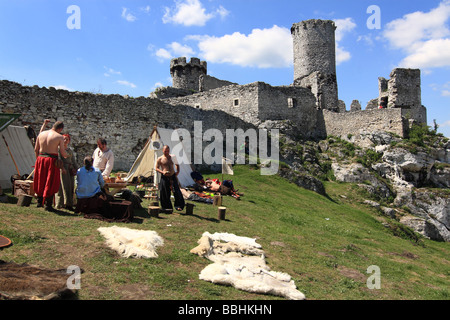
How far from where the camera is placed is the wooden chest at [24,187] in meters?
8.73

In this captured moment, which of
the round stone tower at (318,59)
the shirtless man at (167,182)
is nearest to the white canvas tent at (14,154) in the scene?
the shirtless man at (167,182)

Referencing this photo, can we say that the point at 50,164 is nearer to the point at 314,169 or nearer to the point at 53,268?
the point at 53,268

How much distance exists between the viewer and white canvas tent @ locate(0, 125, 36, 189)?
11.0 meters

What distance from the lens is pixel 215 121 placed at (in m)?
22.7

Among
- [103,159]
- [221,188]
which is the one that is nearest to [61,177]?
[103,159]

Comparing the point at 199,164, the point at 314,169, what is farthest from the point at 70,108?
the point at 314,169

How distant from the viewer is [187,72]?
36.5m

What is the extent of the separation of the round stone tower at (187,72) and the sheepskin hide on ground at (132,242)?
3130 cm

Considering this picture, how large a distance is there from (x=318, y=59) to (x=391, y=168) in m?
12.9

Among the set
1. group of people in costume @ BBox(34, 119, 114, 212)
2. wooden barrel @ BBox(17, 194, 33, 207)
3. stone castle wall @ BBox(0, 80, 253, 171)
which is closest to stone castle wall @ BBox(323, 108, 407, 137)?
stone castle wall @ BBox(0, 80, 253, 171)

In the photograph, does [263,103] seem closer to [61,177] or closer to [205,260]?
[61,177]

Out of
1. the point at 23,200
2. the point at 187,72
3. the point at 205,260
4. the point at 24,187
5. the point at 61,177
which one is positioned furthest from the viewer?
the point at 187,72

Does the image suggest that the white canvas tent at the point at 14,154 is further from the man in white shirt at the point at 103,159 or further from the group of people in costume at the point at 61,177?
the group of people in costume at the point at 61,177
